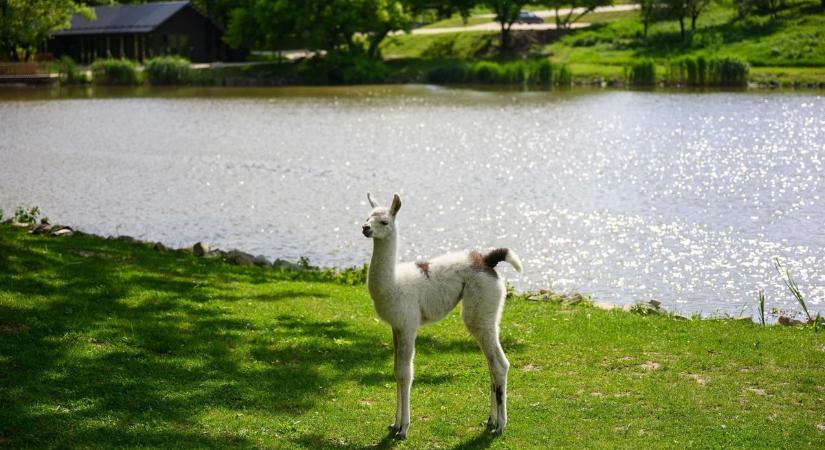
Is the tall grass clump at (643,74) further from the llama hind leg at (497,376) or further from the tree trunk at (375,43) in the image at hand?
the llama hind leg at (497,376)

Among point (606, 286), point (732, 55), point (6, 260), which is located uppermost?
point (732, 55)

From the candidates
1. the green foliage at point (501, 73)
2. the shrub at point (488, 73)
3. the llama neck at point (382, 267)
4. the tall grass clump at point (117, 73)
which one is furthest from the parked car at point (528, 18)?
the llama neck at point (382, 267)

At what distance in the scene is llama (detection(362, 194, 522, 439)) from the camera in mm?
10539

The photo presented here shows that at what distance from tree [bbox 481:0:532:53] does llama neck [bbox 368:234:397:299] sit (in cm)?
7260

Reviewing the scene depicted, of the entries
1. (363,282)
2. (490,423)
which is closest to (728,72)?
(363,282)

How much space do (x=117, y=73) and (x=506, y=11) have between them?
32.4 metres

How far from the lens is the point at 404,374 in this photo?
414 inches

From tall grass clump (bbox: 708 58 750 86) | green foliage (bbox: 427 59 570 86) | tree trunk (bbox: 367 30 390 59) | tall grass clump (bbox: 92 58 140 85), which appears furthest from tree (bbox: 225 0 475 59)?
tall grass clump (bbox: 708 58 750 86)

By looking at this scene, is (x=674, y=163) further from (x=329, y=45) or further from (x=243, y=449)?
(x=329, y=45)

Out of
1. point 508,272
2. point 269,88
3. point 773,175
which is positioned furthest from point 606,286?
point 269,88

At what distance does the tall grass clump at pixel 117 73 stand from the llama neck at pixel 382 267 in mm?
75839

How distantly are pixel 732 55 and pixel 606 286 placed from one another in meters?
50.2

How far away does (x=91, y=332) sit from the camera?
13.5 metres

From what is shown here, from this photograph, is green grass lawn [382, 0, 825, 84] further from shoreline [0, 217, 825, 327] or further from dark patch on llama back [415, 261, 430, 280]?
dark patch on llama back [415, 261, 430, 280]
